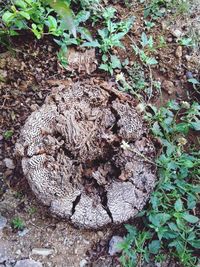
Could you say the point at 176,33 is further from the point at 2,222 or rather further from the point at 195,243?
the point at 2,222

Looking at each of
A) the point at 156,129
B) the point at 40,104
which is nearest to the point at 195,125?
the point at 156,129

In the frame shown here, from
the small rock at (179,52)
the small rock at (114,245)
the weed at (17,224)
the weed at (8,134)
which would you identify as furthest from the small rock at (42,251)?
the small rock at (179,52)

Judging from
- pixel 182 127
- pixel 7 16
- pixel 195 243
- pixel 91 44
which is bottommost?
pixel 195 243

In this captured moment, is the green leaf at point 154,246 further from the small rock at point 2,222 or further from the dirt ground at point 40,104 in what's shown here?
the small rock at point 2,222

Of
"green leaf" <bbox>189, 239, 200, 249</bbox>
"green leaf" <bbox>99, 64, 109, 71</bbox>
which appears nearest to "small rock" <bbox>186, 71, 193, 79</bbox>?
"green leaf" <bbox>99, 64, 109, 71</bbox>

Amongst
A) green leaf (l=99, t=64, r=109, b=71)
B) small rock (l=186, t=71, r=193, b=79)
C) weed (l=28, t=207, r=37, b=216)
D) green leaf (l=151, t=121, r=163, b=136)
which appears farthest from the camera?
small rock (l=186, t=71, r=193, b=79)

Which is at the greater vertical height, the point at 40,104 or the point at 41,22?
the point at 41,22

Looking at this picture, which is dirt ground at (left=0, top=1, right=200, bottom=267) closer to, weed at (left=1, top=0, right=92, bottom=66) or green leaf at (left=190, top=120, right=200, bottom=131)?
weed at (left=1, top=0, right=92, bottom=66)
